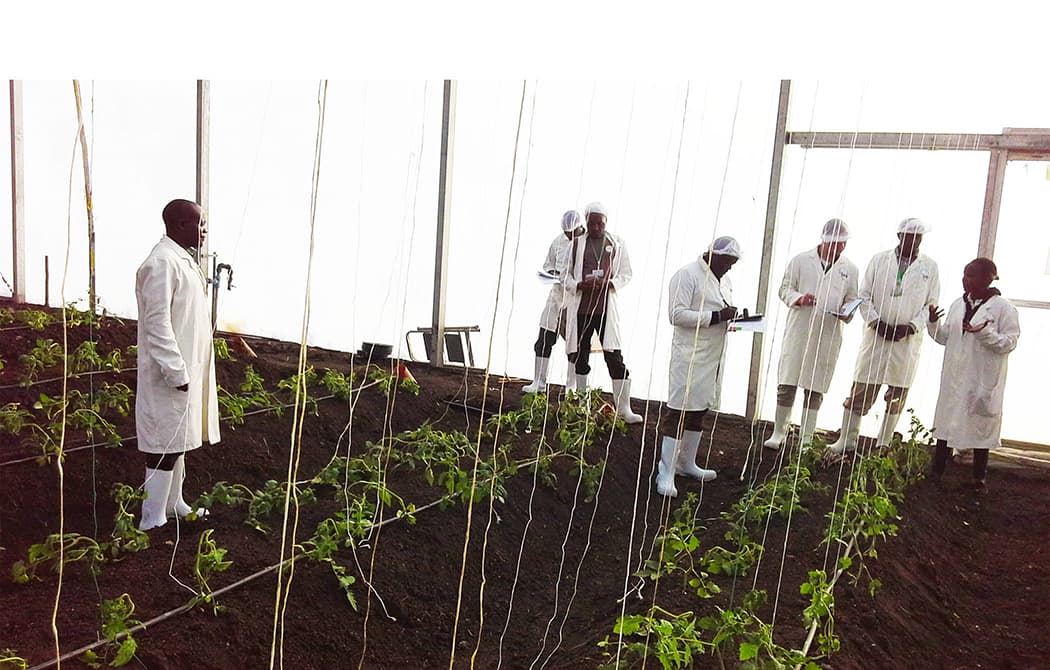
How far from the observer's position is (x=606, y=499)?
474 cm

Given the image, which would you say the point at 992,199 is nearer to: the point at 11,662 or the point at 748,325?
the point at 748,325

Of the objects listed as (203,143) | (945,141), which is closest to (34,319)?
(203,143)

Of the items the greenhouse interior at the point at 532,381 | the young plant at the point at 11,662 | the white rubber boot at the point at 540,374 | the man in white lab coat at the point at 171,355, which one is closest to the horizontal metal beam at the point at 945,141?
the greenhouse interior at the point at 532,381

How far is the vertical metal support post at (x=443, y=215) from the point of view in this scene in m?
7.13

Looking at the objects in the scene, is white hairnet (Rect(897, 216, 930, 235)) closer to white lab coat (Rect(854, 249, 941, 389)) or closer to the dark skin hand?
white lab coat (Rect(854, 249, 941, 389))

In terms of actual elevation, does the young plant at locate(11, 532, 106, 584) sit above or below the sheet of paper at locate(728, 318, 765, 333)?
below

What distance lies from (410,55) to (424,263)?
5.26m

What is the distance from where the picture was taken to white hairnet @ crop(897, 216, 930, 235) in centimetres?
495

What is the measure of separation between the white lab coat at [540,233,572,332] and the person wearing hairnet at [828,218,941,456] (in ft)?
6.74

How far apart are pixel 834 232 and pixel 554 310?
7.09 ft

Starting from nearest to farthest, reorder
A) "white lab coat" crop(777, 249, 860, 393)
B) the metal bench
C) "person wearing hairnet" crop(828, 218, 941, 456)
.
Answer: "person wearing hairnet" crop(828, 218, 941, 456) → "white lab coat" crop(777, 249, 860, 393) → the metal bench

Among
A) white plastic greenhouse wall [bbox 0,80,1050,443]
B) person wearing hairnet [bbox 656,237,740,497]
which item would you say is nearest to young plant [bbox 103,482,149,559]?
white plastic greenhouse wall [bbox 0,80,1050,443]

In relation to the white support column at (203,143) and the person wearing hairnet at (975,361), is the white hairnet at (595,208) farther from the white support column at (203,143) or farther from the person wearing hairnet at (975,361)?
the white support column at (203,143)

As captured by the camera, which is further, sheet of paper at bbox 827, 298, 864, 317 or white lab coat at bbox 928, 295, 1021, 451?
sheet of paper at bbox 827, 298, 864, 317
